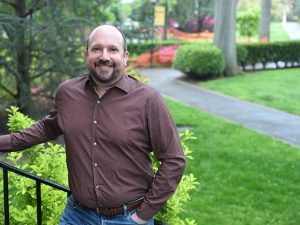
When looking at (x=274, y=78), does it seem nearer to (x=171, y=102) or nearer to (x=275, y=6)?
(x=171, y=102)

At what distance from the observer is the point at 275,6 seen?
55.4 meters

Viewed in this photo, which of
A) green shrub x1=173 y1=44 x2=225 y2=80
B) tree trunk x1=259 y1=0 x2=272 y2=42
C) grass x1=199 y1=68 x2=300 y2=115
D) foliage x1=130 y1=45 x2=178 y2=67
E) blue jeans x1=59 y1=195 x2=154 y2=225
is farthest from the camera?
tree trunk x1=259 y1=0 x2=272 y2=42

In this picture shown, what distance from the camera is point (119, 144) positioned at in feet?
7.58

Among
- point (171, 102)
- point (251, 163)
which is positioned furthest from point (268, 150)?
point (171, 102)

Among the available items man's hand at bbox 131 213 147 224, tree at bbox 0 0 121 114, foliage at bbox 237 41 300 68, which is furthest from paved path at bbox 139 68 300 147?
man's hand at bbox 131 213 147 224

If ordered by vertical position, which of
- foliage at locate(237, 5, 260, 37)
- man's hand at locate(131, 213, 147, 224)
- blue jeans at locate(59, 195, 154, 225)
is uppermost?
man's hand at locate(131, 213, 147, 224)

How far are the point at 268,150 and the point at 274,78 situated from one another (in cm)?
1056

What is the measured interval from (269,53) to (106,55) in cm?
2127

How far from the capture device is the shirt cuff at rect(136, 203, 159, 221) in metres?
2.30

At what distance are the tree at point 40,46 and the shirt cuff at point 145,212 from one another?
639 cm

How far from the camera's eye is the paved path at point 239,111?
36.3 feet

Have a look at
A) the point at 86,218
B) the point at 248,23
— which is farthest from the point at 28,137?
the point at 248,23

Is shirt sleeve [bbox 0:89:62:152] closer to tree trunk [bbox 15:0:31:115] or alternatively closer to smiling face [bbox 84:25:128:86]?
smiling face [bbox 84:25:128:86]

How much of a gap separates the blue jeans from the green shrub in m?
16.7
